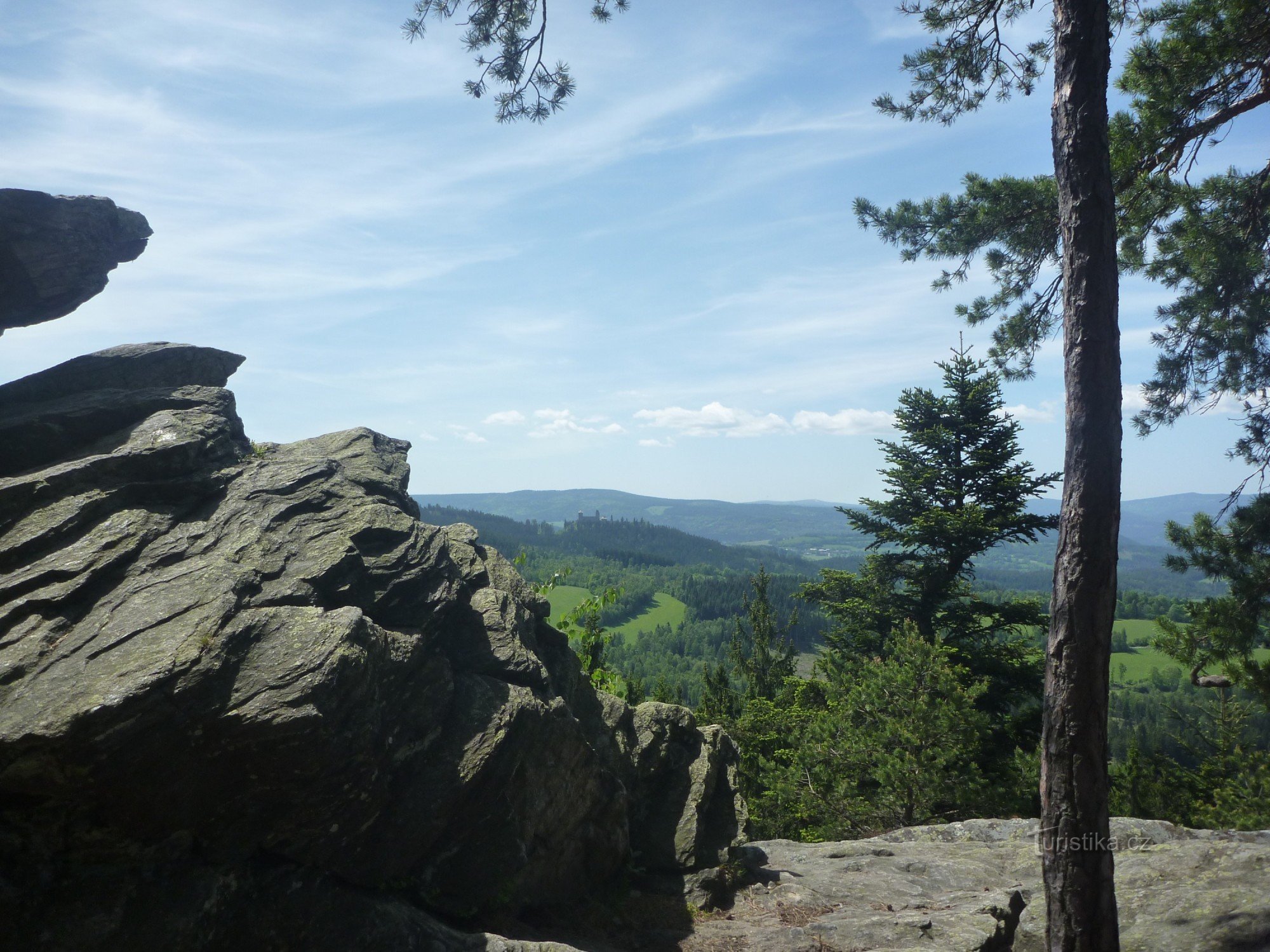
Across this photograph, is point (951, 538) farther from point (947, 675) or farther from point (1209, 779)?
point (1209, 779)

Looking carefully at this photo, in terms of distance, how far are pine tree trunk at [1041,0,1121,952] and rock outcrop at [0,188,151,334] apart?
13.2 m

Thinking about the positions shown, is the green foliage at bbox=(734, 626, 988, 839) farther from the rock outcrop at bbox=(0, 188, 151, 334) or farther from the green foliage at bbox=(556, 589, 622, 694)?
the rock outcrop at bbox=(0, 188, 151, 334)

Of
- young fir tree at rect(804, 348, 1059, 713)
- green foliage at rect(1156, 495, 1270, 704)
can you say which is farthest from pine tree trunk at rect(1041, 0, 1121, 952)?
young fir tree at rect(804, 348, 1059, 713)

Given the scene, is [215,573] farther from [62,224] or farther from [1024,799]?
[1024,799]

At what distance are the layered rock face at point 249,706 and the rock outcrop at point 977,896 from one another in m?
1.79

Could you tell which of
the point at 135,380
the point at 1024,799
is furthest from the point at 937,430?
the point at 135,380

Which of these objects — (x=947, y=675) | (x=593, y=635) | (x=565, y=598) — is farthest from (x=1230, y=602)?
(x=565, y=598)

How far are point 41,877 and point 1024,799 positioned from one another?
20.6 metres

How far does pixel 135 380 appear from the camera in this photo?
11.0 meters

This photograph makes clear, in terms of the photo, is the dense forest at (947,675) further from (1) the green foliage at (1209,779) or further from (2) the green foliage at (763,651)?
(2) the green foliage at (763,651)

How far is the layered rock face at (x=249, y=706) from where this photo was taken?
6434 millimetres

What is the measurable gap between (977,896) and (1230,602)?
21.4 ft

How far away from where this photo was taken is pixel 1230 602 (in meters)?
12.0


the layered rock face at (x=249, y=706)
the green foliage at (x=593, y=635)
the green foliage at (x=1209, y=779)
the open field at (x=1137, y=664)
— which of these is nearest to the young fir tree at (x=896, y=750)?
the green foliage at (x=593, y=635)
